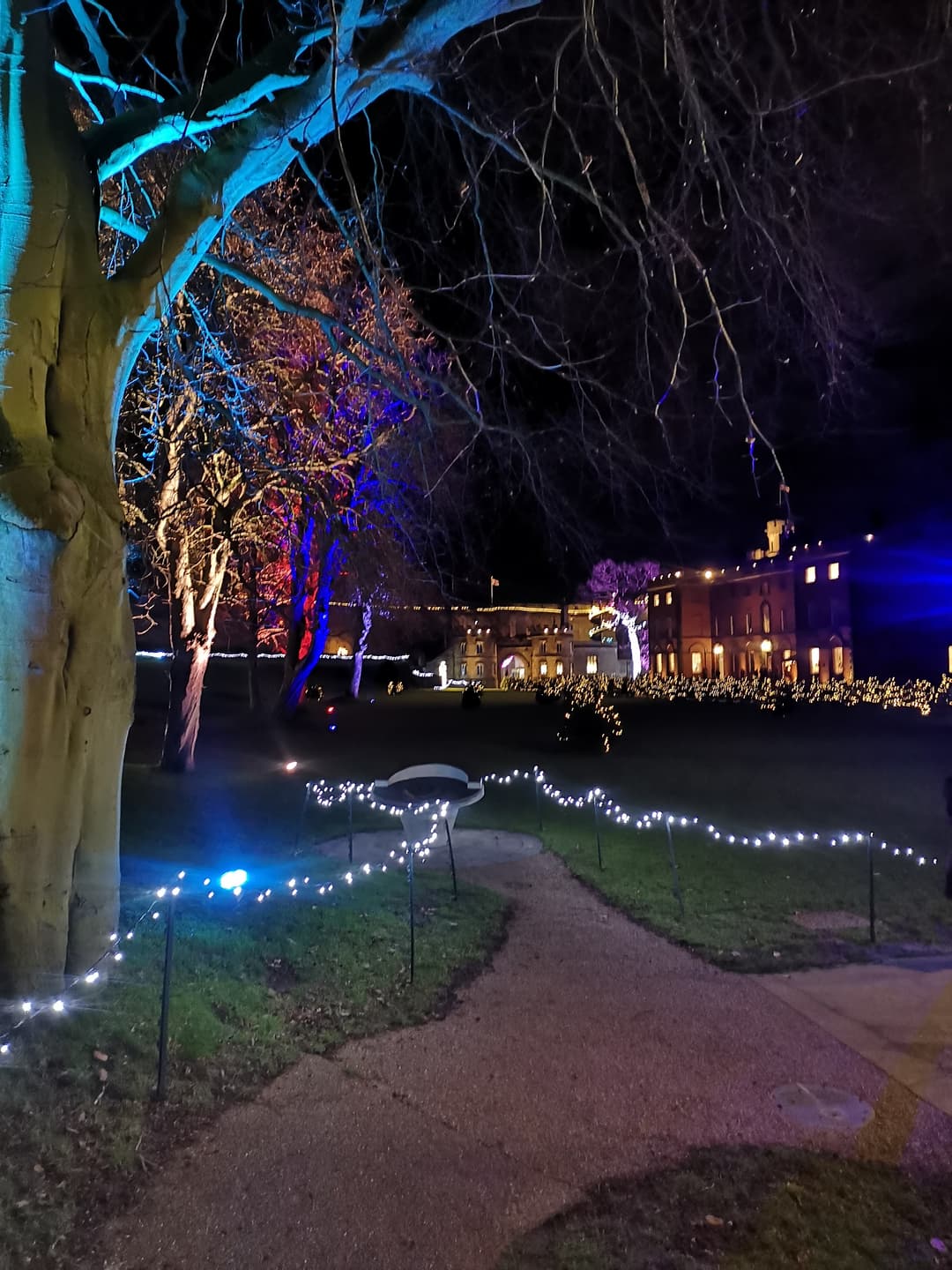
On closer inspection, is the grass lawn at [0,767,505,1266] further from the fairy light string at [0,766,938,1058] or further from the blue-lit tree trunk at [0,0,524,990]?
the blue-lit tree trunk at [0,0,524,990]

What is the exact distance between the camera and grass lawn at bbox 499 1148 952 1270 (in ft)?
9.63

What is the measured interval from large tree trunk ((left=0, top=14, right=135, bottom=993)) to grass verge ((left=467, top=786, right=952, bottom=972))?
14.8 ft

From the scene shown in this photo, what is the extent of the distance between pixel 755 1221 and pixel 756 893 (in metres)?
5.56

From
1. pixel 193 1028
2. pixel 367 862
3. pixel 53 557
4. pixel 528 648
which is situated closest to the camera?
pixel 53 557

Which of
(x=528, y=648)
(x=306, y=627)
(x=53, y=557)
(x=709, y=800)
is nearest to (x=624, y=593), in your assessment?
(x=528, y=648)

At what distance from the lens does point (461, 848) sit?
10.6m

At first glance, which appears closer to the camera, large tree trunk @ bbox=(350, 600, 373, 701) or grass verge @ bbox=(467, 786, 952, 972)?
grass verge @ bbox=(467, 786, 952, 972)

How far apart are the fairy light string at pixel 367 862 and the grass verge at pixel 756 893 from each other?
23 cm

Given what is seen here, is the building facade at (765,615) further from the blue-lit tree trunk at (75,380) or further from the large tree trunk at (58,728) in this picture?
the large tree trunk at (58,728)

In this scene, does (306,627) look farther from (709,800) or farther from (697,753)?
(709,800)

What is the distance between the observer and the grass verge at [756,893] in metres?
6.75

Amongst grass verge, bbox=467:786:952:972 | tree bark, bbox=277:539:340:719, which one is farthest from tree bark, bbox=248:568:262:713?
grass verge, bbox=467:786:952:972

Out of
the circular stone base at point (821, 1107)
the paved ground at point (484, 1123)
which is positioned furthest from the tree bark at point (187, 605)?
the circular stone base at point (821, 1107)

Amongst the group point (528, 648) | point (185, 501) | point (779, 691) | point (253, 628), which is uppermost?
point (528, 648)
